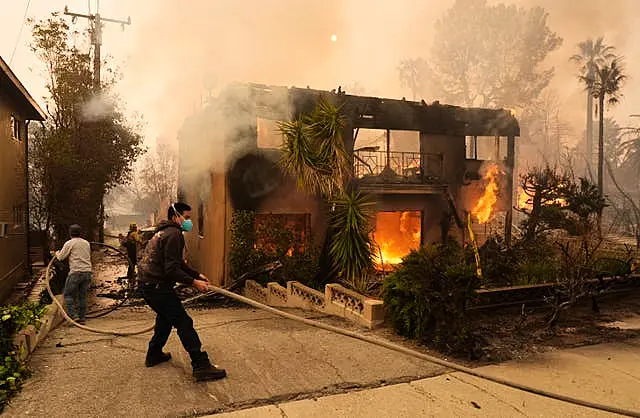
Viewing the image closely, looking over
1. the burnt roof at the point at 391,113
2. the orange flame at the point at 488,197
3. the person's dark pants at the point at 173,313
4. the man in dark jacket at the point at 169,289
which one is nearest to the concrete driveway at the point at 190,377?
the man in dark jacket at the point at 169,289

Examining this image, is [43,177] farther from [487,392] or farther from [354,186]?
[487,392]

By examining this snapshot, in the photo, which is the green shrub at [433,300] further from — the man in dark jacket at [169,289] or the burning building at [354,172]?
the burning building at [354,172]

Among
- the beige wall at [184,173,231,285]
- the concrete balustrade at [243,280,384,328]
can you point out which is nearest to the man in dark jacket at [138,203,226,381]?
the concrete balustrade at [243,280,384,328]

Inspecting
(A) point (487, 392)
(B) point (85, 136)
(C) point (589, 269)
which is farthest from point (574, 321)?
(B) point (85, 136)

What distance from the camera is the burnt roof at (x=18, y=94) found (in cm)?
978

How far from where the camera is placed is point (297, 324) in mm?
6785

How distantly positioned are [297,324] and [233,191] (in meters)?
5.45

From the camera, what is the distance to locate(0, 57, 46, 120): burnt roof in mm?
9781

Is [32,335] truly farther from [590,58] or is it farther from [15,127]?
[590,58]

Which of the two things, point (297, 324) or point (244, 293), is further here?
point (244, 293)

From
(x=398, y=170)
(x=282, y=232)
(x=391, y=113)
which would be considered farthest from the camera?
(x=398, y=170)

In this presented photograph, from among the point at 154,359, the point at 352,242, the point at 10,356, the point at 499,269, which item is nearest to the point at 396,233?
the point at 352,242

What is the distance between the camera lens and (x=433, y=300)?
18.8ft

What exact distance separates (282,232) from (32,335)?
6.90m
